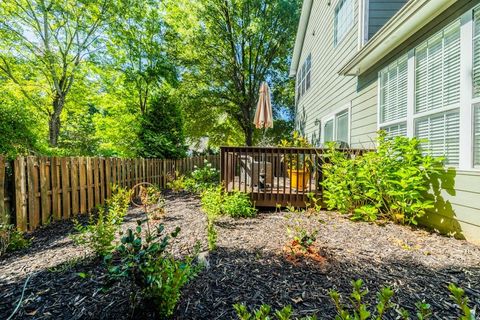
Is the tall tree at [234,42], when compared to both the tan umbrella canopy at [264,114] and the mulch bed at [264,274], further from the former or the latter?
the mulch bed at [264,274]

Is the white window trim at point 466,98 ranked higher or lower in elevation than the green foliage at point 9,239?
higher

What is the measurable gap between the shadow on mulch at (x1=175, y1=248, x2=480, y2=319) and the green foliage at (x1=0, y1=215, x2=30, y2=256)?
2532 millimetres

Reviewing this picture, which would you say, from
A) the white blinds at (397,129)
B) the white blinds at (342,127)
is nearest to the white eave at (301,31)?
the white blinds at (342,127)

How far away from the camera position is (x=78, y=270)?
2334 mm

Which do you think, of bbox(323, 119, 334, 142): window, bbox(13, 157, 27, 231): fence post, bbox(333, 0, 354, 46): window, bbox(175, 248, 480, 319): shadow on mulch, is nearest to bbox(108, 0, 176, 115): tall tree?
bbox(323, 119, 334, 142): window

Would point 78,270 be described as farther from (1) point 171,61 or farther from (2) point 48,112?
(2) point 48,112

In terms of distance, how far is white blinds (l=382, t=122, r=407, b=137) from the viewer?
4.30 metres

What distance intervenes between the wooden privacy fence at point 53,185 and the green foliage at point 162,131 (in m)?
3.45

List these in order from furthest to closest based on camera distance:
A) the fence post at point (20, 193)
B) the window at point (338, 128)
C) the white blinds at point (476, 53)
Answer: the window at point (338, 128) < the fence post at point (20, 193) < the white blinds at point (476, 53)

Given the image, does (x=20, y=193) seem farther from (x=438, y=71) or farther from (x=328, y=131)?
(x=328, y=131)

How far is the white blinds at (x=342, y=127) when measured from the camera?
6.60m

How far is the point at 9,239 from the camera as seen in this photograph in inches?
124

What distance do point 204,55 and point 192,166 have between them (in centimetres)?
684

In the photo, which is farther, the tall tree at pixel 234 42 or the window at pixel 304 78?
the tall tree at pixel 234 42
